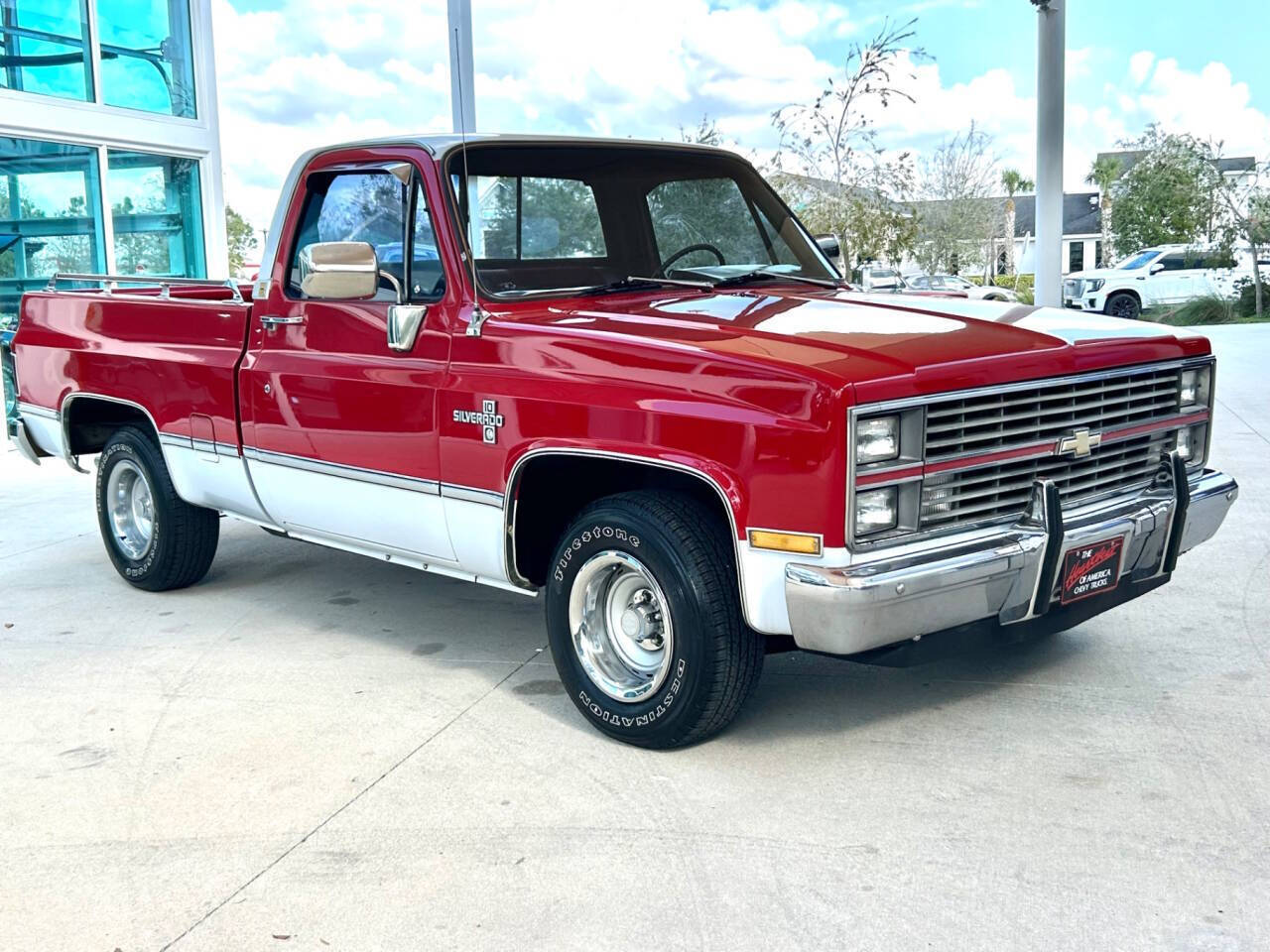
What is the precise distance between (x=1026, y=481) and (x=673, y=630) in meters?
1.16

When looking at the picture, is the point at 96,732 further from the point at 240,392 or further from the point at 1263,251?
the point at 1263,251

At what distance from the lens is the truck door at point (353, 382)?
4.71m

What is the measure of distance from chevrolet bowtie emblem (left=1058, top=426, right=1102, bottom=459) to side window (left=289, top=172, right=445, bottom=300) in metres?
2.16

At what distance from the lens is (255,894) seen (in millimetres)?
3299

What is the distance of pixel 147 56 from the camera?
1289 cm

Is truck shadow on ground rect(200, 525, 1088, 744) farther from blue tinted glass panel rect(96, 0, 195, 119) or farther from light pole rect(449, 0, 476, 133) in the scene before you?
blue tinted glass panel rect(96, 0, 195, 119)

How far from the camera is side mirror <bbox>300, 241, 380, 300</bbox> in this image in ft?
15.1

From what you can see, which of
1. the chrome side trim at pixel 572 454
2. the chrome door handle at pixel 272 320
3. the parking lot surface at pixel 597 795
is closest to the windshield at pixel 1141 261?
the parking lot surface at pixel 597 795

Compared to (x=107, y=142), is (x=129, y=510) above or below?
below

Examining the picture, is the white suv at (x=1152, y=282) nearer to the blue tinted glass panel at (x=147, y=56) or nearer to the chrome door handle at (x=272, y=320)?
the blue tinted glass panel at (x=147, y=56)

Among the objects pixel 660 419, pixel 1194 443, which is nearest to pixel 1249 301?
pixel 1194 443

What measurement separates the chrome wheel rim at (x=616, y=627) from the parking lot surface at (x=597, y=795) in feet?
0.72

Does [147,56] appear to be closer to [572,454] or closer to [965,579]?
[572,454]

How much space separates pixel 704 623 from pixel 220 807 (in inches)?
59.2
